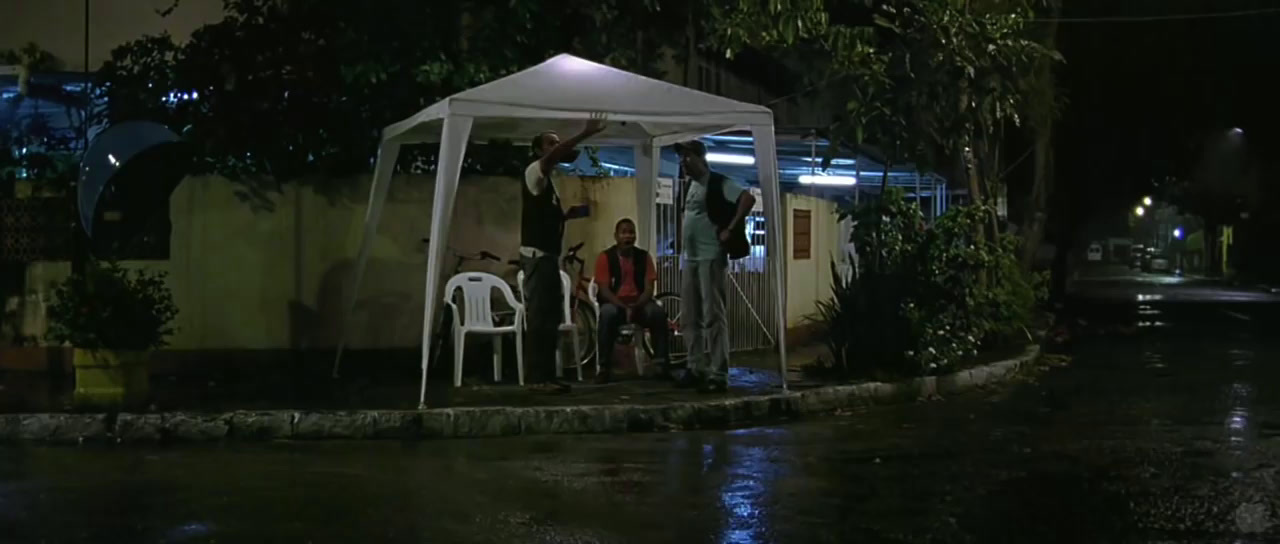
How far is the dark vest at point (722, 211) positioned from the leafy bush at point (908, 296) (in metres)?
1.69

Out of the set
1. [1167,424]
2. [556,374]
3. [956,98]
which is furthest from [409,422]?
[956,98]

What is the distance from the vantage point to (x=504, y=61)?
43.4 ft

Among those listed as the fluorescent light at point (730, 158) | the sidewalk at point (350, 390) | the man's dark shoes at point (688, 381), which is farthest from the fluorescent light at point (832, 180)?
the man's dark shoes at point (688, 381)

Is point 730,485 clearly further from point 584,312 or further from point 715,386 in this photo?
point 584,312

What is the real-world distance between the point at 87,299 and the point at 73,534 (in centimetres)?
429

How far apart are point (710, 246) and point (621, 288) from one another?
2.84 ft

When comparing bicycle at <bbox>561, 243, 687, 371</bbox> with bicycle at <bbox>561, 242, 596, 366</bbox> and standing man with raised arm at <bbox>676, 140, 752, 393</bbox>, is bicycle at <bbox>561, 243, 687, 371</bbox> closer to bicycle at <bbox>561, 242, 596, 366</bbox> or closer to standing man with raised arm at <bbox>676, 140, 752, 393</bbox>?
bicycle at <bbox>561, 242, 596, 366</bbox>

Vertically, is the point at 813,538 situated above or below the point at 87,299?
below

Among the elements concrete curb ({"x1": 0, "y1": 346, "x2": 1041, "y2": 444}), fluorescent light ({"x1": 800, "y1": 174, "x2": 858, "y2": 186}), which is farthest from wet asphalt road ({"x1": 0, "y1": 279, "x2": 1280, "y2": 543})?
fluorescent light ({"x1": 800, "y1": 174, "x2": 858, "y2": 186})

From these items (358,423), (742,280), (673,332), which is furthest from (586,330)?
(358,423)

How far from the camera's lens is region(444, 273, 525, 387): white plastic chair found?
11.7m

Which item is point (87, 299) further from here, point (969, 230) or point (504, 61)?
point (969, 230)

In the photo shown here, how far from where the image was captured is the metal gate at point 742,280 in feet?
46.4

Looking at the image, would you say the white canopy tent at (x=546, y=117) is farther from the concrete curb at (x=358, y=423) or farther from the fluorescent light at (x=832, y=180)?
the fluorescent light at (x=832, y=180)
